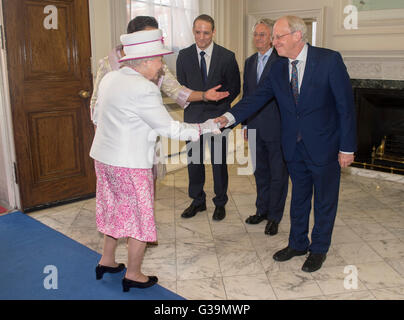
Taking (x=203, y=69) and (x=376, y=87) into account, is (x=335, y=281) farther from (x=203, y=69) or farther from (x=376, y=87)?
(x=376, y=87)

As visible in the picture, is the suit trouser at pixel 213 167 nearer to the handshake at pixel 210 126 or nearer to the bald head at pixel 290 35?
the handshake at pixel 210 126

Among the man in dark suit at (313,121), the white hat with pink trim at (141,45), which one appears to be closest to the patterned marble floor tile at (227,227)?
the man in dark suit at (313,121)

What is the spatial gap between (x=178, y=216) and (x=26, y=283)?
1.48m

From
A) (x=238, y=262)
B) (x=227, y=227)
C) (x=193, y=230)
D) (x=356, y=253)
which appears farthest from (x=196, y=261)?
(x=356, y=253)

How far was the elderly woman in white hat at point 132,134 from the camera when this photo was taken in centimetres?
219

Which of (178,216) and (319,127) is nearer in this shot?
(319,127)

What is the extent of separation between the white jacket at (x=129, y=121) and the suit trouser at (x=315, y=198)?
2.90 ft

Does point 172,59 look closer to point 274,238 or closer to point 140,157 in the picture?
point 274,238

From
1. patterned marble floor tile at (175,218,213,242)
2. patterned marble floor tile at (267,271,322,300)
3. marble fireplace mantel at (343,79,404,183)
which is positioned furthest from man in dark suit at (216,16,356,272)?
marble fireplace mantel at (343,79,404,183)

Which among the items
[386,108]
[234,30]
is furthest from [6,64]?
[386,108]

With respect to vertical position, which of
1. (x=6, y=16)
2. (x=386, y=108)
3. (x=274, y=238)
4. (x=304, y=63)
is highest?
(x=6, y=16)

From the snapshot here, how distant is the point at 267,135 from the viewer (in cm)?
330

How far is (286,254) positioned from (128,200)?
122cm

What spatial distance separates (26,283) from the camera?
2.66 meters
